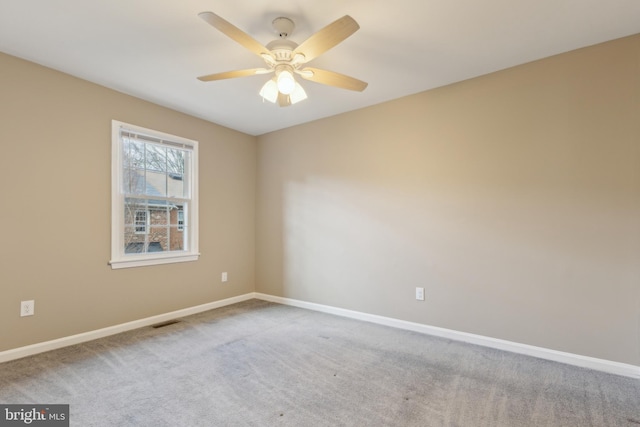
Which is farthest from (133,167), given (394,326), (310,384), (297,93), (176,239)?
(394,326)

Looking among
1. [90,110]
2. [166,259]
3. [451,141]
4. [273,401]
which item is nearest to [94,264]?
[166,259]

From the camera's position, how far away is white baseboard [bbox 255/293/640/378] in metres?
2.24

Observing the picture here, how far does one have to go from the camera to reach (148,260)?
3322 mm

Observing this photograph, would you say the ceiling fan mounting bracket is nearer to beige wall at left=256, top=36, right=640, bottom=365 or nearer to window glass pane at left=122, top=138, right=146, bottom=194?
beige wall at left=256, top=36, right=640, bottom=365

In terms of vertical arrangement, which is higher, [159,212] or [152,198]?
[152,198]

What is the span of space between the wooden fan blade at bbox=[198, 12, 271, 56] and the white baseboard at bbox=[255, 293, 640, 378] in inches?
109

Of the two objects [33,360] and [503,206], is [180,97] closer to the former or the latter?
[33,360]

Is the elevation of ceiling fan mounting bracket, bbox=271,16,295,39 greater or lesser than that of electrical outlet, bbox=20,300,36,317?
greater

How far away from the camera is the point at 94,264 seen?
114 inches

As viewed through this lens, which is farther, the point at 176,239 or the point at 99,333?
the point at 176,239

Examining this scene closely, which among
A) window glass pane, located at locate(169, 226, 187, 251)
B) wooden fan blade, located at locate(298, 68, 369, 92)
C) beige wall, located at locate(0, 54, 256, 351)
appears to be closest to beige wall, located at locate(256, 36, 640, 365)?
wooden fan blade, located at locate(298, 68, 369, 92)

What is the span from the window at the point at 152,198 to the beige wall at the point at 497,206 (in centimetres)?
147

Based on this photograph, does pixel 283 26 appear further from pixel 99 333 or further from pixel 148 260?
pixel 99 333

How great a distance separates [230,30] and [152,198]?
2.36 m
